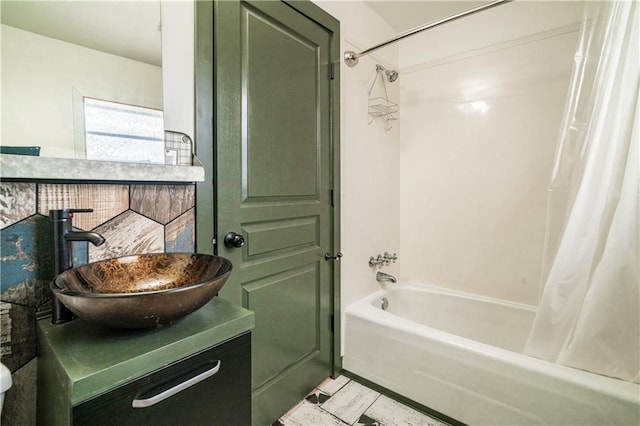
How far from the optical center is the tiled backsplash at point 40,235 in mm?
861

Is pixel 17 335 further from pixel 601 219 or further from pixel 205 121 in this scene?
pixel 601 219

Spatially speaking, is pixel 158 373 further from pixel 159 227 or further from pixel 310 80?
pixel 310 80

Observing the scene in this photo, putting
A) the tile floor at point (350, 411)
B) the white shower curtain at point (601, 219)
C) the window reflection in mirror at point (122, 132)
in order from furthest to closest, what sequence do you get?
the tile floor at point (350, 411) → the white shower curtain at point (601, 219) → the window reflection in mirror at point (122, 132)

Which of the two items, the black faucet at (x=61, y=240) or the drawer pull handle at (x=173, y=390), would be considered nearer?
the drawer pull handle at (x=173, y=390)

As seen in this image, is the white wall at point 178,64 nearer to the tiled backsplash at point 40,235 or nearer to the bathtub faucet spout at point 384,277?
the tiled backsplash at point 40,235

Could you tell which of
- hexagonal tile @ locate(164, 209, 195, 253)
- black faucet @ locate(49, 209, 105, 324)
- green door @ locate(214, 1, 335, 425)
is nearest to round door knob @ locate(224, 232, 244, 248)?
green door @ locate(214, 1, 335, 425)

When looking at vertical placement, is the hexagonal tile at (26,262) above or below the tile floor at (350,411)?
above

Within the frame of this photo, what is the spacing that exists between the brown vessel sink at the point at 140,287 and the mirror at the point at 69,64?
0.40m

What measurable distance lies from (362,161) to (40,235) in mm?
1801

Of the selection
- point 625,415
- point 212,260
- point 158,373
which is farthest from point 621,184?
point 158,373

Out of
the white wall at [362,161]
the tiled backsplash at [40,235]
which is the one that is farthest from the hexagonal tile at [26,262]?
the white wall at [362,161]

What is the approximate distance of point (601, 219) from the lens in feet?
4.34

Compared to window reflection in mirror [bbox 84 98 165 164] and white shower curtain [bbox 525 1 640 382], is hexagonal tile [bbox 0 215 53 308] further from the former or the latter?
white shower curtain [bbox 525 1 640 382]

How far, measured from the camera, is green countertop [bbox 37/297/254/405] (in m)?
0.61
